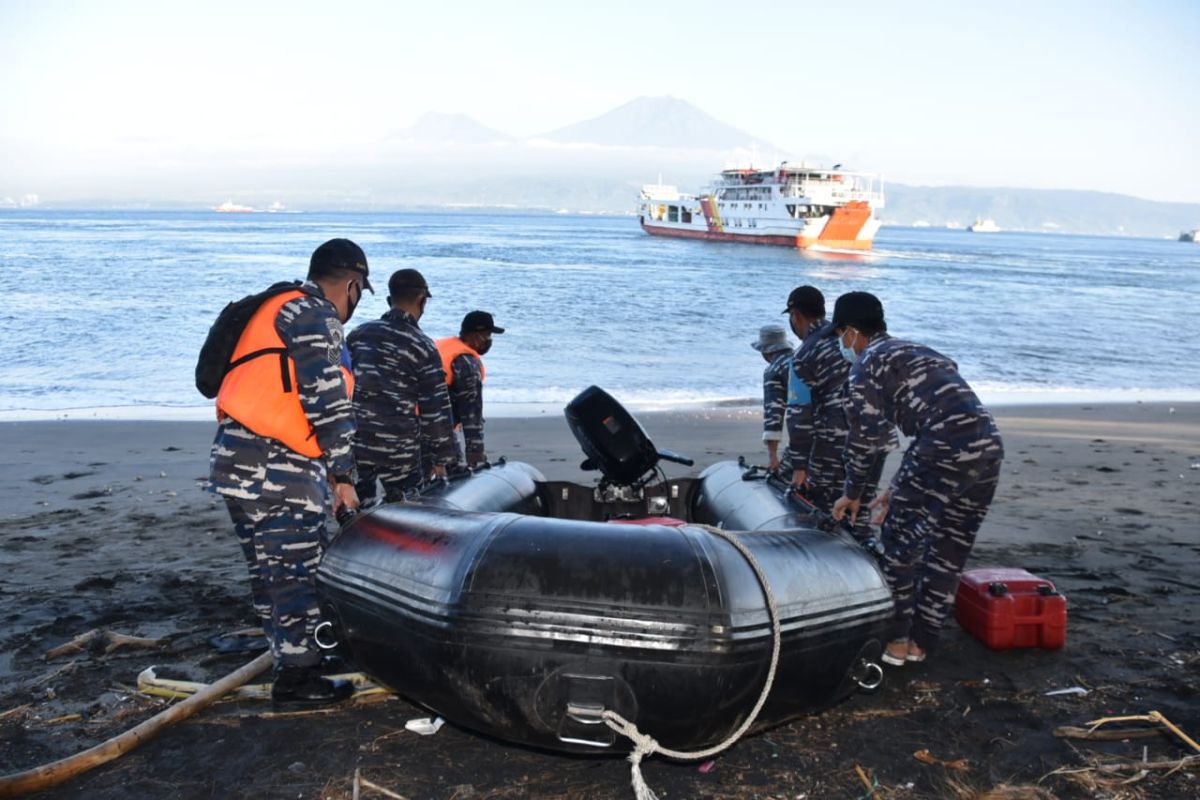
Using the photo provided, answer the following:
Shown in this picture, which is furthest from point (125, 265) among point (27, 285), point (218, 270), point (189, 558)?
point (189, 558)

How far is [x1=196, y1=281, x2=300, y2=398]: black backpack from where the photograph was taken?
9.59ft

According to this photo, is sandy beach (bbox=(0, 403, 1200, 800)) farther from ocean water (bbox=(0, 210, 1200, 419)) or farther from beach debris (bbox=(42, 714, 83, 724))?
ocean water (bbox=(0, 210, 1200, 419))

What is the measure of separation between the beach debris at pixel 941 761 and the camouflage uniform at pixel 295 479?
2045 mm

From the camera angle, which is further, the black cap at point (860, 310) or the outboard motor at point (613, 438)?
the outboard motor at point (613, 438)

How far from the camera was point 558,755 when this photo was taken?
2.95 meters

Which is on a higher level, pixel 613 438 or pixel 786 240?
pixel 786 240

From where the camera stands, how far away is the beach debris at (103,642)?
141 inches

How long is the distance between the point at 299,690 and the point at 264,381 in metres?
1.08

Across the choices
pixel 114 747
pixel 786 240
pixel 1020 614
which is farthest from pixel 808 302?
pixel 786 240

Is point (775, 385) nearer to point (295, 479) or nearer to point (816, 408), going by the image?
point (816, 408)

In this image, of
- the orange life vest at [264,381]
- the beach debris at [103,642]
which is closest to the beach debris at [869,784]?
the orange life vest at [264,381]

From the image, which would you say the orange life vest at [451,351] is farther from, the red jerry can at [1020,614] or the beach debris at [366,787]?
the red jerry can at [1020,614]

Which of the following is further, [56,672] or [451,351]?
[451,351]

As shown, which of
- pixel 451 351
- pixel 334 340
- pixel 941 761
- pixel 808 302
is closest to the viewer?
pixel 941 761
